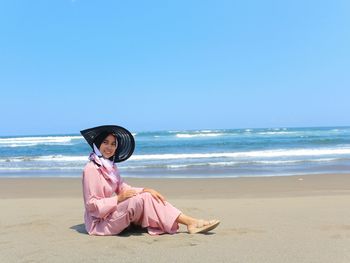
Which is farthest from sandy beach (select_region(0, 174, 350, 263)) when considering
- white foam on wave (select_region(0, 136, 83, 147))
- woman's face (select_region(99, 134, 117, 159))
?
white foam on wave (select_region(0, 136, 83, 147))

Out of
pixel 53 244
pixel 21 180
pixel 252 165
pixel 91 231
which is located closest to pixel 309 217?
pixel 91 231

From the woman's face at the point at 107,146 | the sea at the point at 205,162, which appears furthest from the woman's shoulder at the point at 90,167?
the sea at the point at 205,162

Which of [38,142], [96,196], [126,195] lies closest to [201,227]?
[126,195]

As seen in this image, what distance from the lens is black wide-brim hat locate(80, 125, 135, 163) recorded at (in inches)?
179

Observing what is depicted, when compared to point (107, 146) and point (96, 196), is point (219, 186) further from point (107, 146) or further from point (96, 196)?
point (96, 196)

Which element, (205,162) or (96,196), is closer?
(96,196)

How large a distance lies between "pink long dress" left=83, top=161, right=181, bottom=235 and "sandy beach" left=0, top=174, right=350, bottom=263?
0.11 metres

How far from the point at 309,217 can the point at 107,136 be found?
272cm

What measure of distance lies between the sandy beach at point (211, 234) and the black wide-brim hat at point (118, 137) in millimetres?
887

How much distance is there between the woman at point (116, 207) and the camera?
14.1 feet

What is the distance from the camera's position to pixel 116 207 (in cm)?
433

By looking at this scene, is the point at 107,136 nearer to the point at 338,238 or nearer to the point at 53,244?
the point at 53,244

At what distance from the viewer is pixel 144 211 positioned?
14.3 ft

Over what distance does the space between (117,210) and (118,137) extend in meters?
0.82
